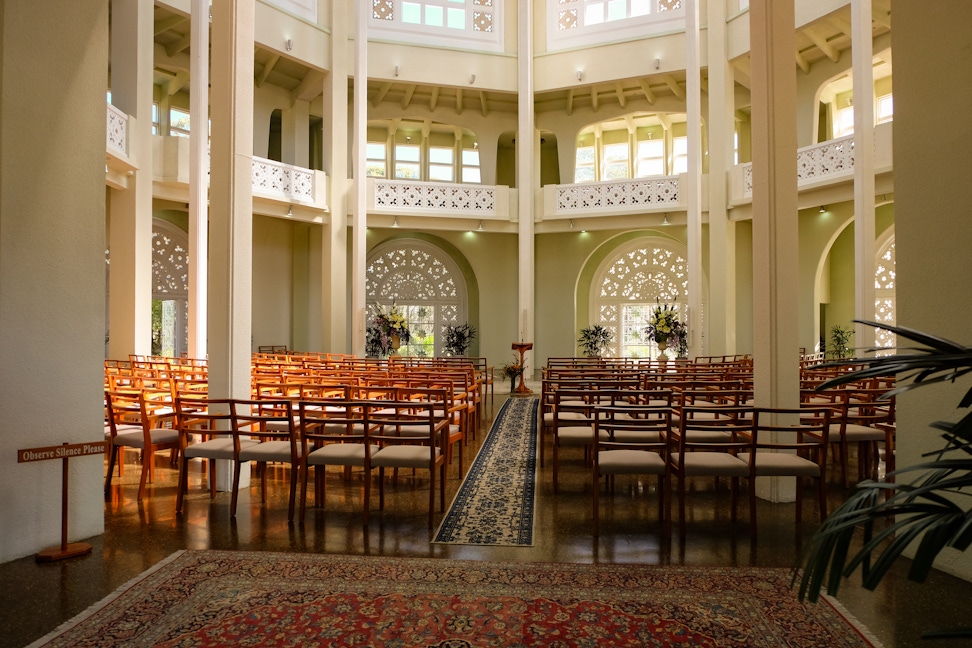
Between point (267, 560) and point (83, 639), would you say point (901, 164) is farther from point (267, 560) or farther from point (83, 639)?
point (83, 639)

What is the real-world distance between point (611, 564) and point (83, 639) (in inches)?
99.5

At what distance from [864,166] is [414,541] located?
32.2 feet

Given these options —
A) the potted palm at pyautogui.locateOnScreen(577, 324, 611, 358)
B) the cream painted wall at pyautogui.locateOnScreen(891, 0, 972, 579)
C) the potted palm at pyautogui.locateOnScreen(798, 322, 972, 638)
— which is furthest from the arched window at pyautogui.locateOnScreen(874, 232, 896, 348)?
the potted palm at pyautogui.locateOnScreen(798, 322, 972, 638)

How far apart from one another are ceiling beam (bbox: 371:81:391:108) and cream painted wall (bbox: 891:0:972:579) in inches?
582

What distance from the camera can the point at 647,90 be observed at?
17.1m

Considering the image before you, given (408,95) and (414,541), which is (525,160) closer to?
(408,95)

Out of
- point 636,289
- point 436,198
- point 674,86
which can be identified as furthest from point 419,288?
point 674,86

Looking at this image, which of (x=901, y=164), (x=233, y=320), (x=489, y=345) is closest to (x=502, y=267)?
(x=489, y=345)

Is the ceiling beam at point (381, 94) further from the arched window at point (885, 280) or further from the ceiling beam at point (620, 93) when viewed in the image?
the arched window at point (885, 280)

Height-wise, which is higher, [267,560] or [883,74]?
[883,74]

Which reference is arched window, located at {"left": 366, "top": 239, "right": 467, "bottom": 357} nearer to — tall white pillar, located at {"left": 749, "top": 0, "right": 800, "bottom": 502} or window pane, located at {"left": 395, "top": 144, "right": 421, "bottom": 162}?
window pane, located at {"left": 395, "top": 144, "right": 421, "bottom": 162}

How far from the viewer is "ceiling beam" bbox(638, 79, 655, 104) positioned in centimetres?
1679

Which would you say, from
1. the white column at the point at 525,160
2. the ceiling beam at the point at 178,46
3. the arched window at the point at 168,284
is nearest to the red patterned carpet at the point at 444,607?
the white column at the point at 525,160

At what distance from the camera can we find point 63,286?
400 centimetres
